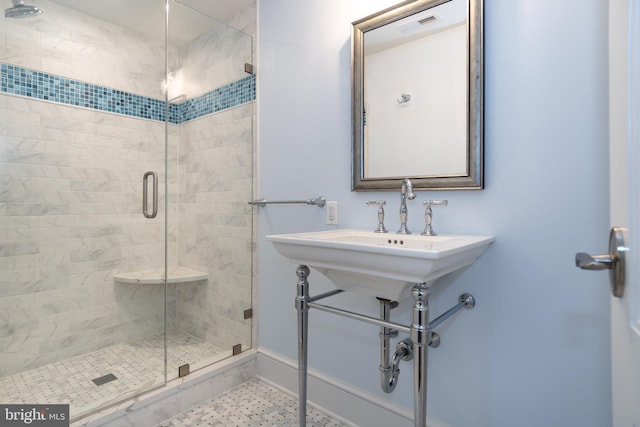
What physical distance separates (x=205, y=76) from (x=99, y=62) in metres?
0.67

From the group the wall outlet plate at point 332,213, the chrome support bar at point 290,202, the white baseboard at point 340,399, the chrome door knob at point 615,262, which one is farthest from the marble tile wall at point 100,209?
the chrome door knob at point 615,262

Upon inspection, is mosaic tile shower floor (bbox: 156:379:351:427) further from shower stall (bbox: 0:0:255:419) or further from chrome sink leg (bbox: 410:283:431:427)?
chrome sink leg (bbox: 410:283:431:427)

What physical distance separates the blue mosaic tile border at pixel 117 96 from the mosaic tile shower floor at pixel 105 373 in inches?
55.3

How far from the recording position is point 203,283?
2.19 m

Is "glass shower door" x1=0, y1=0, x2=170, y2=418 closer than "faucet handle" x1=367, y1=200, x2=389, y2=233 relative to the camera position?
No

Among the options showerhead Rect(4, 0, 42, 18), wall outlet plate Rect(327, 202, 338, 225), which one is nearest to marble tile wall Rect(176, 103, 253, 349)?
wall outlet plate Rect(327, 202, 338, 225)

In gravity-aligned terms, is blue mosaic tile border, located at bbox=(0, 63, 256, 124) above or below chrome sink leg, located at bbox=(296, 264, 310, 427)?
above

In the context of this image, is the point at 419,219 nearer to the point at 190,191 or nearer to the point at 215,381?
the point at 215,381

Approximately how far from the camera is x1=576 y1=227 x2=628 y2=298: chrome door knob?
54 centimetres

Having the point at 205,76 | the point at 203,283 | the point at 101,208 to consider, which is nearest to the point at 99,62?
the point at 205,76

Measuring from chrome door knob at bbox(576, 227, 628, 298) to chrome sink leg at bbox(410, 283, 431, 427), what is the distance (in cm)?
46

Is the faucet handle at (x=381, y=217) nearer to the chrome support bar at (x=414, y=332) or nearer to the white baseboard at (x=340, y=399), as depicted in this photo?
the chrome support bar at (x=414, y=332)

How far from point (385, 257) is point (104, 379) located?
1.73 metres

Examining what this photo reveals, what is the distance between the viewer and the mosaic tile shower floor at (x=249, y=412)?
1.59 metres
